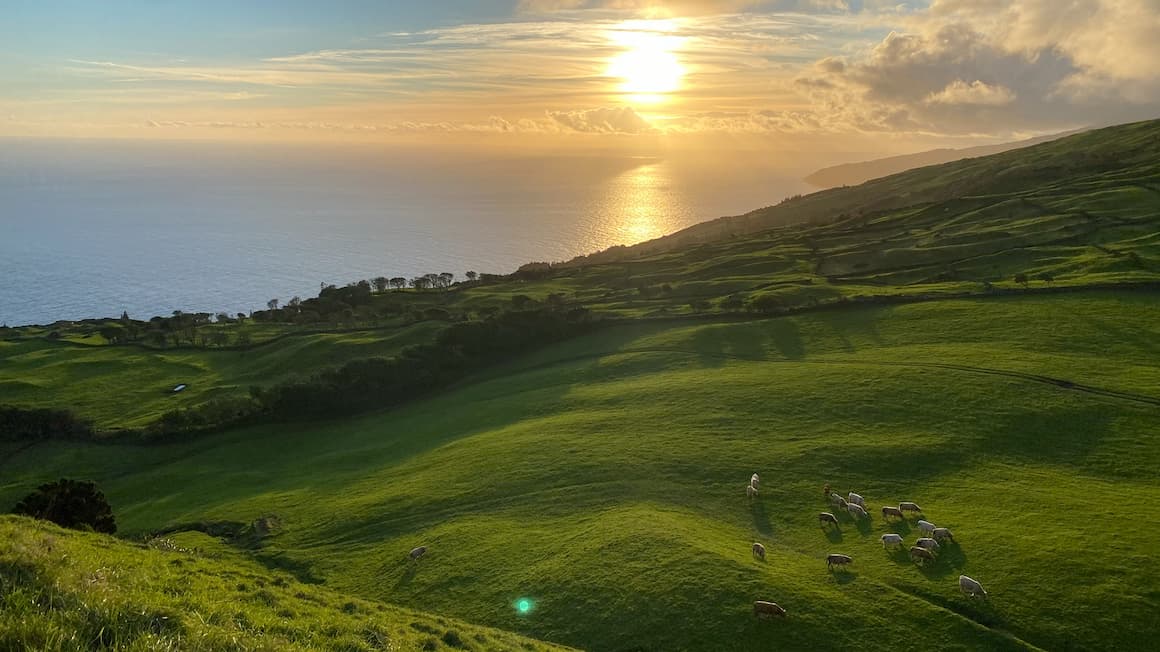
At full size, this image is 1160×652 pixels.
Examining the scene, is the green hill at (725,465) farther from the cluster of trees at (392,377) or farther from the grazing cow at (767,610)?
the cluster of trees at (392,377)

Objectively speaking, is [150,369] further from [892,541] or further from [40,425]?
[892,541]

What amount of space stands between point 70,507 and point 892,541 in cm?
4710

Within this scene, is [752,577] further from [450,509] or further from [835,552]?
[450,509]

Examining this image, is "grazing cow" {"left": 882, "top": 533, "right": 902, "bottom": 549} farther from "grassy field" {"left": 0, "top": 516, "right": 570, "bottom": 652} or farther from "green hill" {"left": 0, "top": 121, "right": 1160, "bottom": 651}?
"grassy field" {"left": 0, "top": 516, "right": 570, "bottom": 652}

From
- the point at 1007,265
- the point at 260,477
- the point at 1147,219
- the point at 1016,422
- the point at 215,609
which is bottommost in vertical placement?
the point at 260,477

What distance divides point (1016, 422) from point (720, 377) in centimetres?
2466

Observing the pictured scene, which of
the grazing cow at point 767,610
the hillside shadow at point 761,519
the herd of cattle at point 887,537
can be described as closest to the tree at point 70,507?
the grazing cow at point 767,610

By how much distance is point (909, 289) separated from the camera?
90000mm

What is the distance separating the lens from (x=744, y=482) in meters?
41.1

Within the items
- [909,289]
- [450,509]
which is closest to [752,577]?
[450,509]

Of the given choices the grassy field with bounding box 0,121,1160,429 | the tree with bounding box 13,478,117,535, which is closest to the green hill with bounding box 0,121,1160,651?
the grassy field with bounding box 0,121,1160,429

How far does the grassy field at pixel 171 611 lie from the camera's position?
30.8 feet

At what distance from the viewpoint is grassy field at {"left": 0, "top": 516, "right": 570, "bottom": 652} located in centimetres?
939

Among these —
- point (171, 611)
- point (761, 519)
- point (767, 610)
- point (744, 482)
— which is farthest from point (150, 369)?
point (171, 611)
